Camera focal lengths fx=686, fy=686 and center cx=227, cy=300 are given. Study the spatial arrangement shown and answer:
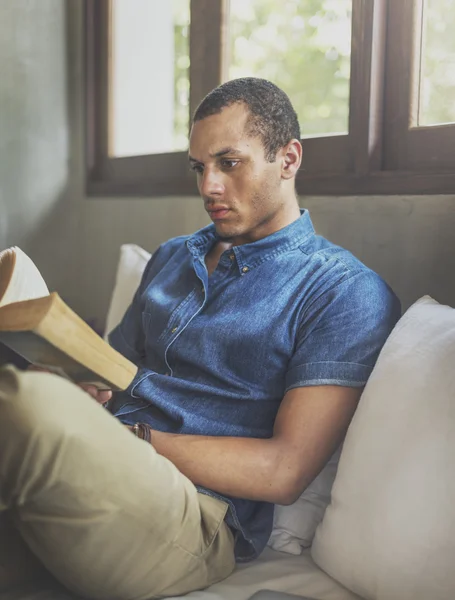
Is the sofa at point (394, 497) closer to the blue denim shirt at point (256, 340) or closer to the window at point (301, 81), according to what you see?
the blue denim shirt at point (256, 340)

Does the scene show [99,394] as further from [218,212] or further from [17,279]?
[218,212]

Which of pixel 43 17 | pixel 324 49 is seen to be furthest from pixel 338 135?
pixel 43 17

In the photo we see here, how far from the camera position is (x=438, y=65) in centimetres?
144

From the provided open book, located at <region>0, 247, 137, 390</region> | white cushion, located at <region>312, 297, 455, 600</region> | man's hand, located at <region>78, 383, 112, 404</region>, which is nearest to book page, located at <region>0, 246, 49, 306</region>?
open book, located at <region>0, 247, 137, 390</region>

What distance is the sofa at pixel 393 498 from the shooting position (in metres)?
0.91

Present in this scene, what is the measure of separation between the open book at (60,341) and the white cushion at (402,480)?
376 mm

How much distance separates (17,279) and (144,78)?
5.09ft

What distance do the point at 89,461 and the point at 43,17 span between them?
1907 mm

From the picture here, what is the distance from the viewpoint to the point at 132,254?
1.78 meters

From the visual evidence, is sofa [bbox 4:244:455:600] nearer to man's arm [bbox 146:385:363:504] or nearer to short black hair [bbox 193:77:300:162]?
man's arm [bbox 146:385:363:504]

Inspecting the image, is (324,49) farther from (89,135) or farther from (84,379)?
(84,379)

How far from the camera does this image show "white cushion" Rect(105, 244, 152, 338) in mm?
1707

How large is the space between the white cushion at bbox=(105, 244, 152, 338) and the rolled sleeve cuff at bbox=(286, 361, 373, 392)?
2.31ft

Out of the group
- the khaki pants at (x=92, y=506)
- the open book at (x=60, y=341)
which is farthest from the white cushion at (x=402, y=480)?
the open book at (x=60, y=341)
